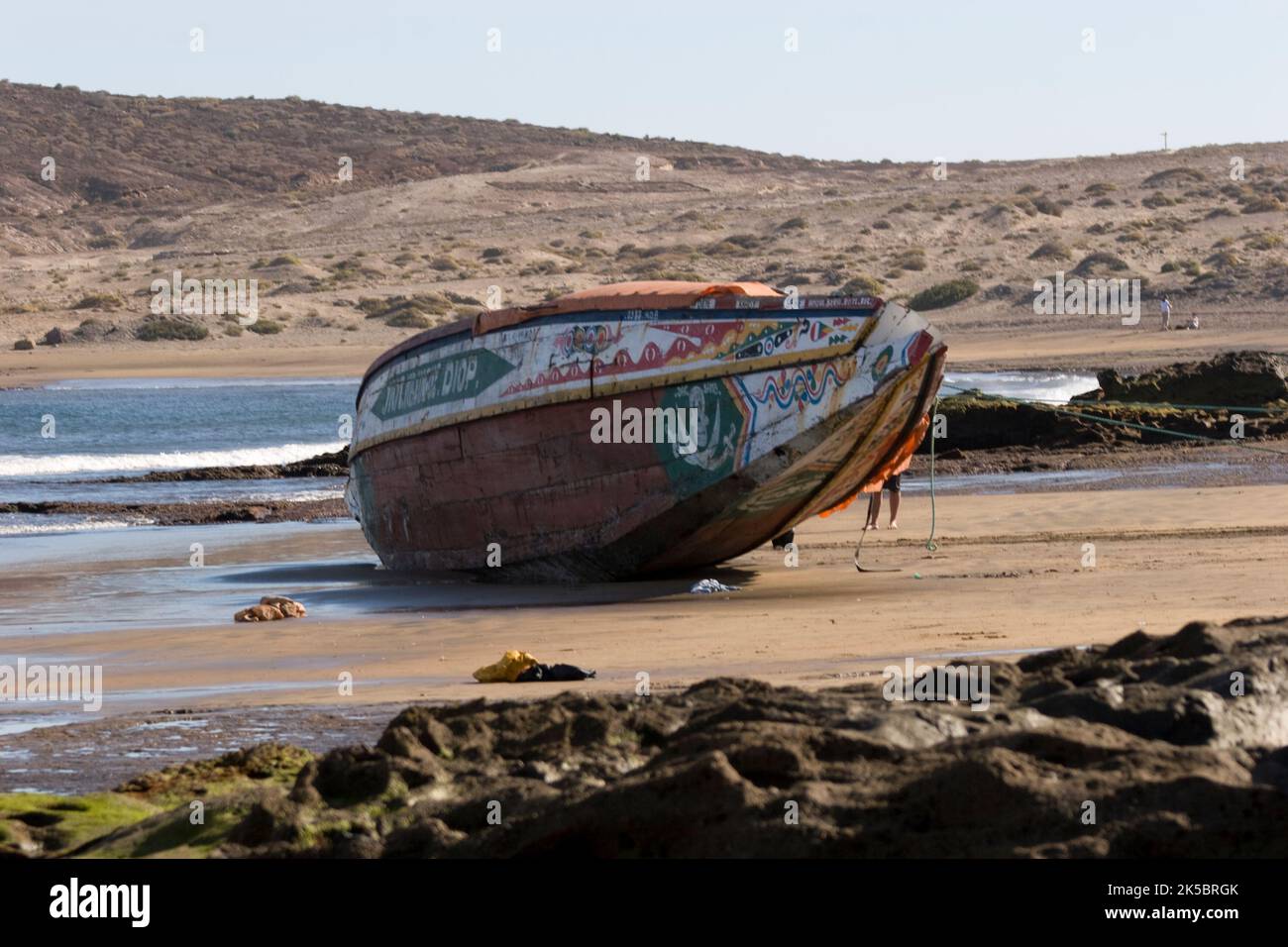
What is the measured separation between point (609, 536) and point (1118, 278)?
3666 cm

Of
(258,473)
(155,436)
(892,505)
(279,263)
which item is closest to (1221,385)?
(892,505)

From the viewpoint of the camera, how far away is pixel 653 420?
12211mm

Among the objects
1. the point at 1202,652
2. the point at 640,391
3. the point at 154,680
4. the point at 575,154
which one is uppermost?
the point at 575,154

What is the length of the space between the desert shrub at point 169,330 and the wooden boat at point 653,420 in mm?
37159

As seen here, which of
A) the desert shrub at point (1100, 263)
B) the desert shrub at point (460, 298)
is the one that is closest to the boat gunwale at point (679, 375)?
the desert shrub at point (1100, 263)

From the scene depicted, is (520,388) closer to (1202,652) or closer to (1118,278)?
(1202,652)

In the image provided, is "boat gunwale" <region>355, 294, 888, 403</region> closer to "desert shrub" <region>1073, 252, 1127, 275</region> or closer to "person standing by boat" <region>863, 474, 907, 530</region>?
"person standing by boat" <region>863, 474, 907, 530</region>

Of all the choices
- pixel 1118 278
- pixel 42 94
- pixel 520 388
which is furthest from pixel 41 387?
pixel 42 94

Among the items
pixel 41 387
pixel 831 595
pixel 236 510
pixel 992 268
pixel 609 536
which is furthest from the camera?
pixel 992 268

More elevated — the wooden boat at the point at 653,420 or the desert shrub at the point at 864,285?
the desert shrub at the point at 864,285

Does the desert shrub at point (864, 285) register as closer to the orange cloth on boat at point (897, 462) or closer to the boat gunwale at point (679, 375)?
the orange cloth on boat at point (897, 462)

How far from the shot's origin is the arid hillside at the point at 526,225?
4812cm
